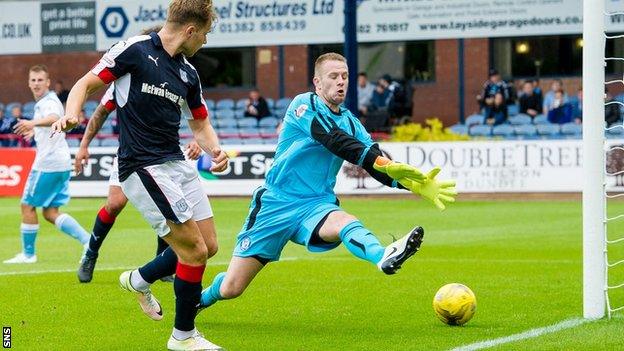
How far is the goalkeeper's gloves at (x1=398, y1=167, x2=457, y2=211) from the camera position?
25.3 ft

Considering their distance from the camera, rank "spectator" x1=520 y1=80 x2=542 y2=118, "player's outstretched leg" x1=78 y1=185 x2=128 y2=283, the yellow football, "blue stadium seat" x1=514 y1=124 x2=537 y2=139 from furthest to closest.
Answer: "spectator" x1=520 y1=80 x2=542 y2=118 → "blue stadium seat" x1=514 y1=124 x2=537 y2=139 → "player's outstretched leg" x1=78 y1=185 x2=128 y2=283 → the yellow football

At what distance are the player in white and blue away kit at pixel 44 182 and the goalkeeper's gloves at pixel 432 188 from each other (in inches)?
240

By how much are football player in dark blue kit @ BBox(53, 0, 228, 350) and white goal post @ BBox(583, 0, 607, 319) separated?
2.75 metres

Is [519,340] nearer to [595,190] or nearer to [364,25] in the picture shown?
[595,190]

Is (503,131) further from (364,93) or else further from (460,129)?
(364,93)

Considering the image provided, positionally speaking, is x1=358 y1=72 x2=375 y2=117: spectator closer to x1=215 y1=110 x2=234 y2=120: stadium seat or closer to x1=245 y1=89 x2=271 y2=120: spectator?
x1=245 y1=89 x2=271 y2=120: spectator

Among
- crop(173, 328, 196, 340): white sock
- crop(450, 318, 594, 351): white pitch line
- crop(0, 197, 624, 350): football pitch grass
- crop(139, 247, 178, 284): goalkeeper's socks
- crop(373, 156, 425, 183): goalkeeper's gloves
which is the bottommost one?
crop(0, 197, 624, 350): football pitch grass

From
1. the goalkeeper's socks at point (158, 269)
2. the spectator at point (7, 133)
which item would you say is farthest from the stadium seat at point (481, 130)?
the goalkeeper's socks at point (158, 269)

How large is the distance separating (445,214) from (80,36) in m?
13.7

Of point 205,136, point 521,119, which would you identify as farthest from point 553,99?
point 205,136

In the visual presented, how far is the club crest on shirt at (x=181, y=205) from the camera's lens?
24.4 ft

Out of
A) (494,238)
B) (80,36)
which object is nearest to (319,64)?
(494,238)

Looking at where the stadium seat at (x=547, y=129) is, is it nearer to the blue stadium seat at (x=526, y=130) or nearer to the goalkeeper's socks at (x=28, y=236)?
the blue stadium seat at (x=526, y=130)

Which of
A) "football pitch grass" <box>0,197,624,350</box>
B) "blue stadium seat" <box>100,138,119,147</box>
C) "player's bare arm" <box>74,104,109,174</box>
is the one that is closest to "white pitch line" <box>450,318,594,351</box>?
"football pitch grass" <box>0,197,624,350</box>
